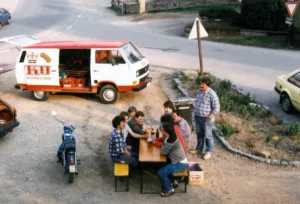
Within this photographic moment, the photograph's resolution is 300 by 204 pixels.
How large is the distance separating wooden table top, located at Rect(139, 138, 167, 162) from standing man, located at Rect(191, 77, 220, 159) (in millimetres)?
1398

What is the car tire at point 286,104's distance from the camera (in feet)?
43.3

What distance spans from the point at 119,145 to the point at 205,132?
2.22 meters

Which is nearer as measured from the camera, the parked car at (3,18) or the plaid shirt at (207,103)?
the plaid shirt at (207,103)

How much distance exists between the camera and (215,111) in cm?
942

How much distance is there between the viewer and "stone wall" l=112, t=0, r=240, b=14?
36031 millimetres

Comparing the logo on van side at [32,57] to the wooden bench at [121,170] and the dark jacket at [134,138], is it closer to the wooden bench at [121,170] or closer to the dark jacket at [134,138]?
the dark jacket at [134,138]

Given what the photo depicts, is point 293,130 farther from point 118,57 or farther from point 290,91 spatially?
point 118,57

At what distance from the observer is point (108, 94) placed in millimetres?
13570

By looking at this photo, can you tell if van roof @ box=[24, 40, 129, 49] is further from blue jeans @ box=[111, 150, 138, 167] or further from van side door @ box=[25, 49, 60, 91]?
blue jeans @ box=[111, 150, 138, 167]

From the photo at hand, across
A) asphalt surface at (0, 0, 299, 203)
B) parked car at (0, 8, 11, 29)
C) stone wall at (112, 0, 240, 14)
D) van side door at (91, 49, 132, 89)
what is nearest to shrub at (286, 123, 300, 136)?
asphalt surface at (0, 0, 299, 203)

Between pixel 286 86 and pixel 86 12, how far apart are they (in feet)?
89.3

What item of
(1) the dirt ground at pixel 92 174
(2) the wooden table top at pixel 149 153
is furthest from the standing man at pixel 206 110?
(2) the wooden table top at pixel 149 153

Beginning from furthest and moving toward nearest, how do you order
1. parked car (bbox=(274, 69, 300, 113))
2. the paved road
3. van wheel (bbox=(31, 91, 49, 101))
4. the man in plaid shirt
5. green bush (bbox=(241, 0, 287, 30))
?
green bush (bbox=(241, 0, 287, 30))
the paved road
van wheel (bbox=(31, 91, 49, 101))
parked car (bbox=(274, 69, 300, 113))
the man in plaid shirt

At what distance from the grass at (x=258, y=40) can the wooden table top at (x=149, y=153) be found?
1624 centimetres
